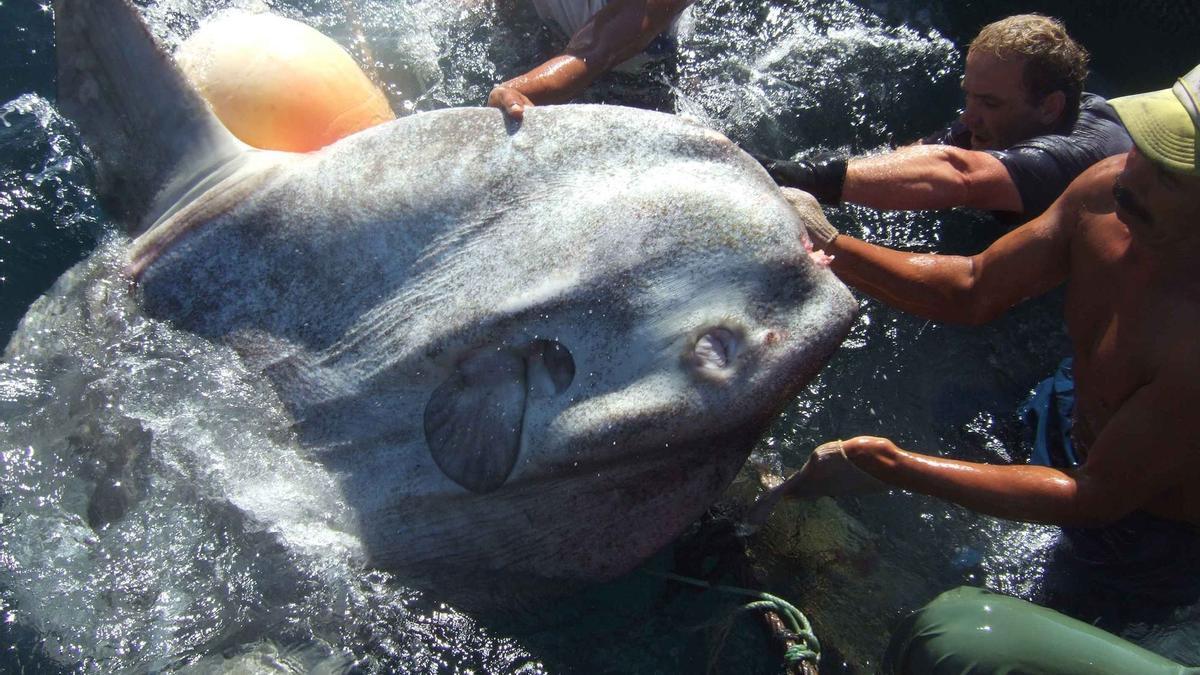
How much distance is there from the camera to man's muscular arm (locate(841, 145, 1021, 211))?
402cm

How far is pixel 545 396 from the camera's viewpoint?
254 centimetres

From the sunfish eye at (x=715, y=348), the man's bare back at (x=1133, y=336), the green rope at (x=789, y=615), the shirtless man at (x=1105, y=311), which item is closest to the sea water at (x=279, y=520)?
the green rope at (x=789, y=615)

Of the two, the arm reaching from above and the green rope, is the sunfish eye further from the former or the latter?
the arm reaching from above

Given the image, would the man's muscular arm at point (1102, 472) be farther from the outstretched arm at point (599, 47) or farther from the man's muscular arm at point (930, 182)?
the outstretched arm at point (599, 47)

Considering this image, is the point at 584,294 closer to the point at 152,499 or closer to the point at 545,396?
the point at 545,396

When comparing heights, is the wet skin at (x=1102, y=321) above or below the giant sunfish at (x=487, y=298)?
below

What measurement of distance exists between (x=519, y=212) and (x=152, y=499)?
1.57 metres

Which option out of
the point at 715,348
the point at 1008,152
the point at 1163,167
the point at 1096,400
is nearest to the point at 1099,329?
the point at 1096,400

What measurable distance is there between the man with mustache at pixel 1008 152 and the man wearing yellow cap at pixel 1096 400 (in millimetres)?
574

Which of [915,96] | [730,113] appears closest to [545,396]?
[730,113]

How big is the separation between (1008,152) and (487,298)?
109 inches

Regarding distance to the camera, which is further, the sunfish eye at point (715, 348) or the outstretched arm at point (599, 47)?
the outstretched arm at point (599, 47)

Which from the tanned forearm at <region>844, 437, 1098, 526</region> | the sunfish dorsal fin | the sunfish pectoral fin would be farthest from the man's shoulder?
the sunfish dorsal fin

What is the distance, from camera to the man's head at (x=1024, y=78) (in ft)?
13.6
